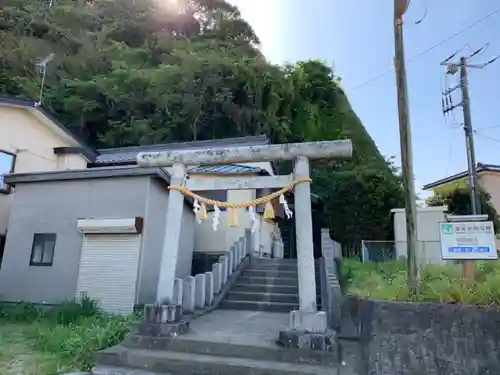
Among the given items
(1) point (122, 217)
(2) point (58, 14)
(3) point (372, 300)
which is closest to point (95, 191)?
(1) point (122, 217)

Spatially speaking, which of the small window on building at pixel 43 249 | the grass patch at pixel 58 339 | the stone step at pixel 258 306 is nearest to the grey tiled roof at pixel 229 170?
the small window on building at pixel 43 249

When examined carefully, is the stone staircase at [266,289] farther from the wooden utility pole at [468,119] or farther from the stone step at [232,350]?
the wooden utility pole at [468,119]

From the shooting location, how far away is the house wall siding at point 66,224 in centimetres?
882

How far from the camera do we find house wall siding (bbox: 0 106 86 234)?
39.0ft

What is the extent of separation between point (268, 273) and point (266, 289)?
848 millimetres

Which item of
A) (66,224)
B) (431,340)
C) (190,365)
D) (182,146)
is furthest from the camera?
(182,146)

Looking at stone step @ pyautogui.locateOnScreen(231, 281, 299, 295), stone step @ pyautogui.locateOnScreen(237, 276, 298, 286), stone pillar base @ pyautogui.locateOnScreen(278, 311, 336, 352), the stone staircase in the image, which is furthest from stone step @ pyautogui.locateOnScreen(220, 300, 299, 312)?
stone pillar base @ pyautogui.locateOnScreen(278, 311, 336, 352)

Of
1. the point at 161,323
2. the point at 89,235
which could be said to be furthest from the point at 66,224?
A: the point at 161,323

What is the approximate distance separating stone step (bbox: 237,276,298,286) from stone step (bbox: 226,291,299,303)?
59 centimetres

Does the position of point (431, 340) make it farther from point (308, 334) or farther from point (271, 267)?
point (271, 267)

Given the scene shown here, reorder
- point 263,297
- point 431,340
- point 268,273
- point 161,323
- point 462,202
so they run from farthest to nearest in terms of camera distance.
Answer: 1. point 462,202
2. point 268,273
3. point 263,297
4. point 161,323
5. point 431,340

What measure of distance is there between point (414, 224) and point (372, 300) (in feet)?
5.14

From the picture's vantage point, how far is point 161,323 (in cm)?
582

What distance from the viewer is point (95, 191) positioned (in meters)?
9.28
